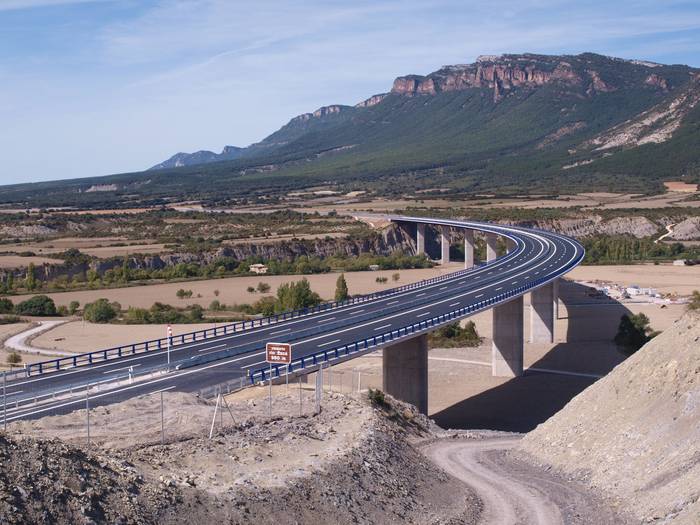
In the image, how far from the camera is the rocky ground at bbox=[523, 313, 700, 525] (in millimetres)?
23141

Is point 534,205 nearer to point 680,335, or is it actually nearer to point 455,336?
point 455,336

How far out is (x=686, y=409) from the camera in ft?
85.3

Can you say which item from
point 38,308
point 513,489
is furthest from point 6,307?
point 513,489

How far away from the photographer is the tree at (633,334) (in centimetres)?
5789

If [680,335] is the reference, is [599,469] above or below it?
below

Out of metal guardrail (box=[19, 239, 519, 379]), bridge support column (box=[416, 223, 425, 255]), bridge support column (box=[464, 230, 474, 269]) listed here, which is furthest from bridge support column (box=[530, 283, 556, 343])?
bridge support column (box=[416, 223, 425, 255])

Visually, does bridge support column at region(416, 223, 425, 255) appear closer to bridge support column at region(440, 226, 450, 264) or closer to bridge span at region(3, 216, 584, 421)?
bridge support column at region(440, 226, 450, 264)

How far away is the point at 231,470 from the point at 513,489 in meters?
7.50

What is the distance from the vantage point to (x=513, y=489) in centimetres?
2525

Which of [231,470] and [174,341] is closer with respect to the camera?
[231,470]

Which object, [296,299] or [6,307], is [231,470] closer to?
[296,299]

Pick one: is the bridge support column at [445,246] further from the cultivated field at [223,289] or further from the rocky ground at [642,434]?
the rocky ground at [642,434]

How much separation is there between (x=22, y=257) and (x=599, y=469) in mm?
93437

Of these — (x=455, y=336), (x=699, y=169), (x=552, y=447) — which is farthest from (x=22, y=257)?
(x=699, y=169)
